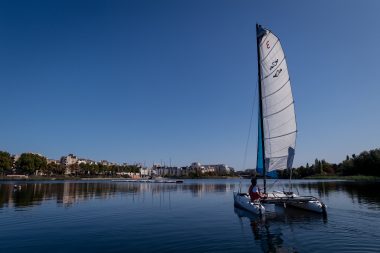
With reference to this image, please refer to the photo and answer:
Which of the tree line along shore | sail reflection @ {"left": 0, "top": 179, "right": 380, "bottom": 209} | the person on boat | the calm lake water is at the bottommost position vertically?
the calm lake water

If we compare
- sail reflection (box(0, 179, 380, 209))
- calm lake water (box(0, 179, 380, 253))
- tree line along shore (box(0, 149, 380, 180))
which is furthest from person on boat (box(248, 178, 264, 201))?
tree line along shore (box(0, 149, 380, 180))

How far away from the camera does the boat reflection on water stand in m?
14.3

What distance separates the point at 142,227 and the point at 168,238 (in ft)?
13.0

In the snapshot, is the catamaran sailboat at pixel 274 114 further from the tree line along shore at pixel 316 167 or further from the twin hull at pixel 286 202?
the tree line along shore at pixel 316 167

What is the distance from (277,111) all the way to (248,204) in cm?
853

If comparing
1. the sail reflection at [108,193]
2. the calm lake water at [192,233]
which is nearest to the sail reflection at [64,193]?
the sail reflection at [108,193]

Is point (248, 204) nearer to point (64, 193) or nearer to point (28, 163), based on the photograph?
point (64, 193)

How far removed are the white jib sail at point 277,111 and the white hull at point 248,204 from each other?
A: 11.3ft

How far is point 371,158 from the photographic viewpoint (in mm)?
108875

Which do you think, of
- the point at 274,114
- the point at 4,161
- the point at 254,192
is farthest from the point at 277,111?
the point at 4,161

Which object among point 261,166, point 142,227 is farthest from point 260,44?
point 142,227

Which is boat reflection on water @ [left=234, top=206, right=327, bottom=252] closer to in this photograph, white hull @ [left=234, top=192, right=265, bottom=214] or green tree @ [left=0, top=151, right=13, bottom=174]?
white hull @ [left=234, top=192, right=265, bottom=214]

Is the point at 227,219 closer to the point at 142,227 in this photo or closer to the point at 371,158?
the point at 142,227

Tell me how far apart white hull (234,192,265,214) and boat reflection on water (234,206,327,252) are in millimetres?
363
